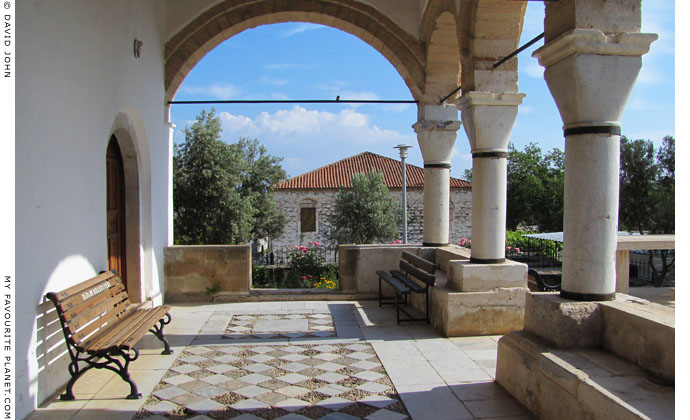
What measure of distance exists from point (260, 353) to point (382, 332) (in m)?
1.34

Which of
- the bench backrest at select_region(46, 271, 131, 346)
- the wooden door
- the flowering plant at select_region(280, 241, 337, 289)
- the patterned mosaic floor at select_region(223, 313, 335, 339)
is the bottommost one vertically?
the patterned mosaic floor at select_region(223, 313, 335, 339)

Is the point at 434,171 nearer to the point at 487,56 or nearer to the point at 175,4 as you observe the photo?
the point at 487,56

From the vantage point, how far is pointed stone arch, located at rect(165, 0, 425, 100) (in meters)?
6.73

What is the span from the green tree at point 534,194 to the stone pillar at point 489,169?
21.9 m

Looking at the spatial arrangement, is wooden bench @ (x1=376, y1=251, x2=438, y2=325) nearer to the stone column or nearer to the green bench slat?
the green bench slat

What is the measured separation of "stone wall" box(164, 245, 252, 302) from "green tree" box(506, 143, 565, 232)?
22020mm

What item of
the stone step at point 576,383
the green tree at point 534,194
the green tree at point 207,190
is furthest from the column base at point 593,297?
the green tree at point 534,194

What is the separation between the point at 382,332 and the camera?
498 cm

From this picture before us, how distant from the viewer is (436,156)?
6574mm

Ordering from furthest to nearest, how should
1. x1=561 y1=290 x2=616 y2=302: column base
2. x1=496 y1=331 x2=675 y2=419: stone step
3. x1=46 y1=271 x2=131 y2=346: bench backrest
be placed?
x1=46 y1=271 x2=131 y2=346: bench backrest → x1=561 y1=290 x2=616 y2=302: column base → x1=496 y1=331 x2=675 y2=419: stone step

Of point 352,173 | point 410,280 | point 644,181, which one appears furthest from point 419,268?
point 352,173

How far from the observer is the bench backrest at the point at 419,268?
5.14 meters

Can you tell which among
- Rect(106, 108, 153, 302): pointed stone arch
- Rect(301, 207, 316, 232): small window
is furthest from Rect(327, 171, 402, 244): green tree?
Rect(106, 108, 153, 302): pointed stone arch

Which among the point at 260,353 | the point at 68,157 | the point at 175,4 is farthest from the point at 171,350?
the point at 175,4
